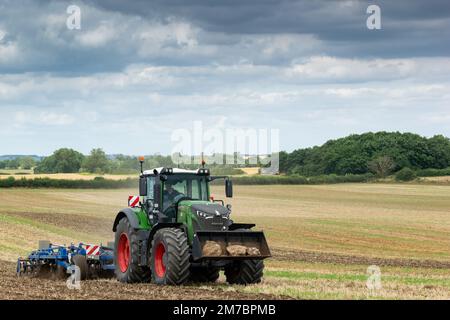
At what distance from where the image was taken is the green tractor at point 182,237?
1719cm

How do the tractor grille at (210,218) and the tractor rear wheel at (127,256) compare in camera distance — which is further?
the tractor rear wheel at (127,256)

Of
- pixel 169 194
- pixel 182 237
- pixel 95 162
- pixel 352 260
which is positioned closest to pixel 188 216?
pixel 182 237

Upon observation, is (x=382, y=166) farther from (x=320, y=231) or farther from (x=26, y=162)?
(x=320, y=231)

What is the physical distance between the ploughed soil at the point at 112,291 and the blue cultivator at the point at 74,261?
0.84 metres

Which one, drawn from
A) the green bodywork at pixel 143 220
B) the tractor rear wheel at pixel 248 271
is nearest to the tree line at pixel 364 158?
the green bodywork at pixel 143 220

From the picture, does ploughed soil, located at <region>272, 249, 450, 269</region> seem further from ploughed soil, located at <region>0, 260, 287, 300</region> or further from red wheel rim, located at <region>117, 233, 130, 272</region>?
ploughed soil, located at <region>0, 260, 287, 300</region>

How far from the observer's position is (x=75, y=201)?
205 ft

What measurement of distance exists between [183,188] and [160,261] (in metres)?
1.82

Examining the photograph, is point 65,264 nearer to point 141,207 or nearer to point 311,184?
point 141,207

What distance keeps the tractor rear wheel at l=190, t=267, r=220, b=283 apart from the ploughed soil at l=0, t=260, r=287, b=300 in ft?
3.80

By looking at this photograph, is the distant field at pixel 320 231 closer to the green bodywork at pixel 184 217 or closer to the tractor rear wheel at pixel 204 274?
the tractor rear wheel at pixel 204 274

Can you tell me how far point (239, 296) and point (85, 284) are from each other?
4.28 metres

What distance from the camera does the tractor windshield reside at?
18.6 meters
